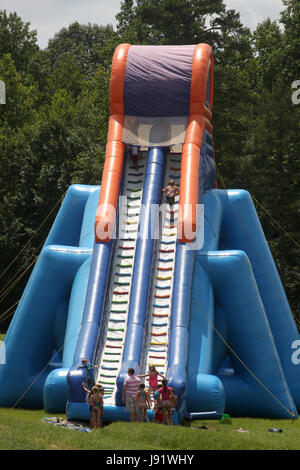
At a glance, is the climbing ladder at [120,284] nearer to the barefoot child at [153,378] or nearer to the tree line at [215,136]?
the barefoot child at [153,378]

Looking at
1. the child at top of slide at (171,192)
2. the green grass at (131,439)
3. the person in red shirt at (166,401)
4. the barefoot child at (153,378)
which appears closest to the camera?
the green grass at (131,439)

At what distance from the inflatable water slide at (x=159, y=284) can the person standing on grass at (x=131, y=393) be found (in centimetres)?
30

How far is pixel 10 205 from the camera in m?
37.6

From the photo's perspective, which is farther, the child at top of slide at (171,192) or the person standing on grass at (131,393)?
the child at top of slide at (171,192)

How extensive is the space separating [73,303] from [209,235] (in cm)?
340

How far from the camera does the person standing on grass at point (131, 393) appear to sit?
46.3 feet

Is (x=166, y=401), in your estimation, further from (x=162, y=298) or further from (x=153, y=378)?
(x=162, y=298)

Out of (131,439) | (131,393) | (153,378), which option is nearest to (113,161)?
(153,378)

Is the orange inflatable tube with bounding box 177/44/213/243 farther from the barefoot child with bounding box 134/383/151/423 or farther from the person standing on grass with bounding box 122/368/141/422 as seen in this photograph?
the barefoot child with bounding box 134/383/151/423

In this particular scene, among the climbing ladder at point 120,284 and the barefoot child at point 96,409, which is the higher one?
the climbing ladder at point 120,284

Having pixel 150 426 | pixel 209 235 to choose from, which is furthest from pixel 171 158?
pixel 150 426

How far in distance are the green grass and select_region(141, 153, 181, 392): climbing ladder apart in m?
2.58

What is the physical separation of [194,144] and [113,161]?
1.90 metres

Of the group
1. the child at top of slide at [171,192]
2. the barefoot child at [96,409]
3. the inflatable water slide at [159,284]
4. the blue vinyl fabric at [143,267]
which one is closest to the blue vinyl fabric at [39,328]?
the inflatable water slide at [159,284]
